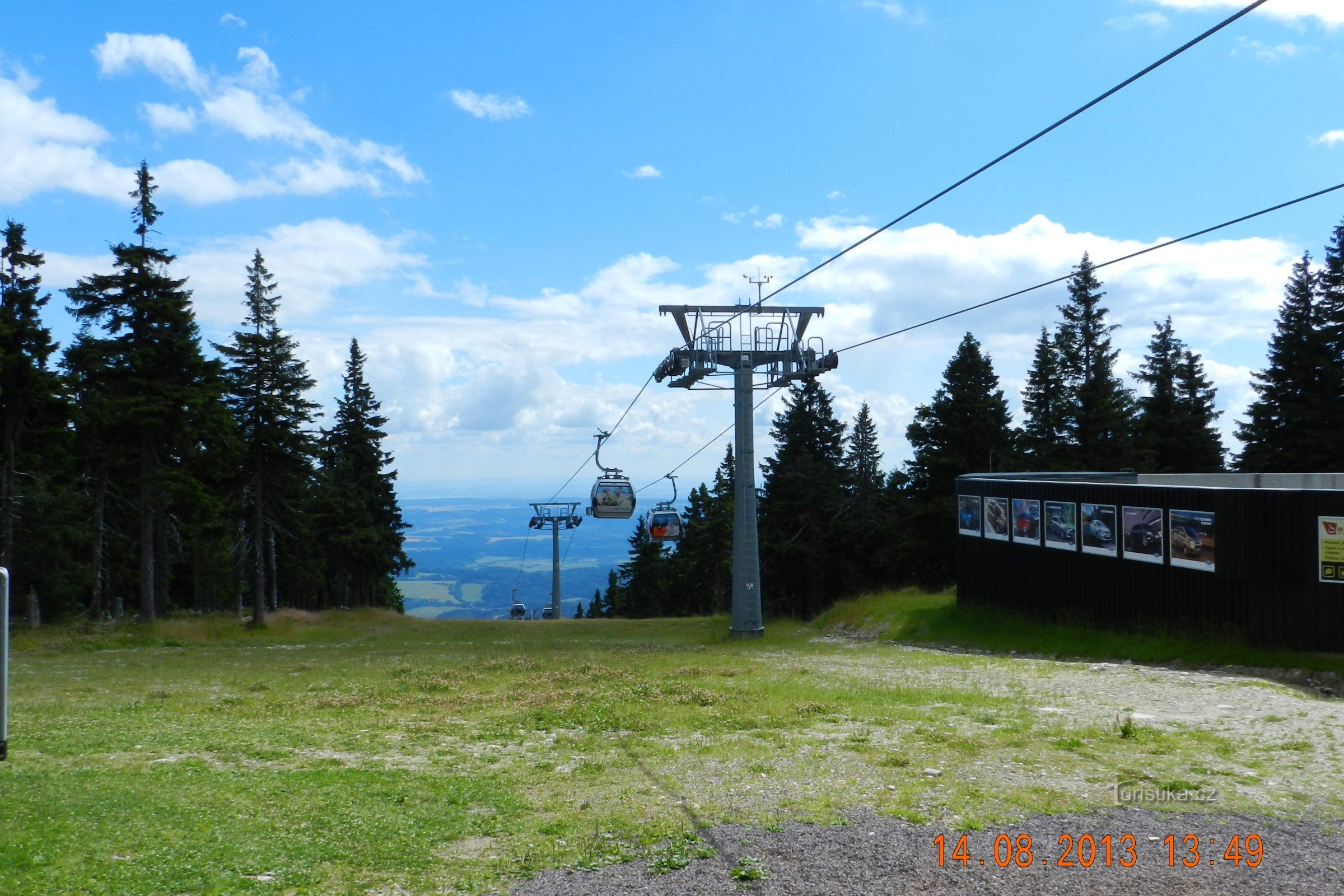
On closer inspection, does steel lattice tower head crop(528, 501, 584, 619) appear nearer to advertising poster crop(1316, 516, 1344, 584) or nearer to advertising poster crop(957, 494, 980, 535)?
advertising poster crop(957, 494, 980, 535)

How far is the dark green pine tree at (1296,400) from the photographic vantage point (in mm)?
40625

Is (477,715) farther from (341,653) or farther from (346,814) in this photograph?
(341,653)

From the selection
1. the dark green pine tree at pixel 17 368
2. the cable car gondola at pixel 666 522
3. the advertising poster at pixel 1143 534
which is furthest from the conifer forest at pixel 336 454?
the advertising poster at pixel 1143 534

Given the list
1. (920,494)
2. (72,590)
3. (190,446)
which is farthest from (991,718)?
(72,590)

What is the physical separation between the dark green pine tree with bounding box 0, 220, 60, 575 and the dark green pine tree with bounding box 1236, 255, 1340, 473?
49376 mm

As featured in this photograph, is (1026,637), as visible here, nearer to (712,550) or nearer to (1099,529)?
(1099,529)

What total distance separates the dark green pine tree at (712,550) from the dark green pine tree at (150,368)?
34.2m

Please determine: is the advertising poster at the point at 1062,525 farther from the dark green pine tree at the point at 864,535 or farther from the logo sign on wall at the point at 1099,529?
the dark green pine tree at the point at 864,535

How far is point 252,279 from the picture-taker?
4550cm

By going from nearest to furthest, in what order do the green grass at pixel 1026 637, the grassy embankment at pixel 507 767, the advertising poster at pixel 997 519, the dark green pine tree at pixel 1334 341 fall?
the grassy embankment at pixel 507 767, the green grass at pixel 1026 637, the advertising poster at pixel 997 519, the dark green pine tree at pixel 1334 341

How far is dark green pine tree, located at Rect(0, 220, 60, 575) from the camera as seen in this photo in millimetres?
33000

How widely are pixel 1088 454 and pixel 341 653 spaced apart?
132 ft

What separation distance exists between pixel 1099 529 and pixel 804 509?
36.8 meters

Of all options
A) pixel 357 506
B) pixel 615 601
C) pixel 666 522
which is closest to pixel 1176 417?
pixel 666 522
